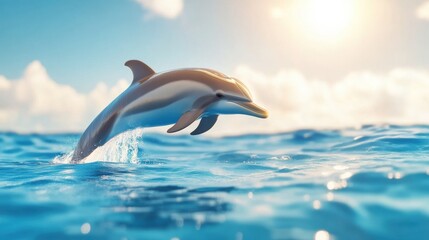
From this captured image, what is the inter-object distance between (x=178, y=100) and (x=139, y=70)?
1.37 m

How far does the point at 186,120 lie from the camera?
7.23m

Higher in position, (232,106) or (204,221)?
(232,106)

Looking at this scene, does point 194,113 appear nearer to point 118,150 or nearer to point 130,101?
point 130,101

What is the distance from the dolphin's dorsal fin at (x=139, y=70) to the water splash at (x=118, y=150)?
42.2 inches

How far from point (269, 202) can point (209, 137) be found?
60.4 ft

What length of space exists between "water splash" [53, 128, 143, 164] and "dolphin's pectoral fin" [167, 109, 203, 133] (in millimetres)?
1636

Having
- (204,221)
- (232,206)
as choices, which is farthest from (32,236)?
(232,206)

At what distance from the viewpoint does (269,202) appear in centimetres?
522

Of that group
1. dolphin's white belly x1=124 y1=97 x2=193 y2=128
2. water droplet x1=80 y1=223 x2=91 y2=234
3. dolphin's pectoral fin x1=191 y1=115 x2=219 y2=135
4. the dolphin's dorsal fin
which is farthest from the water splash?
water droplet x1=80 y1=223 x2=91 y2=234

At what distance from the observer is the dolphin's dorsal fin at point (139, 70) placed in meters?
8.39

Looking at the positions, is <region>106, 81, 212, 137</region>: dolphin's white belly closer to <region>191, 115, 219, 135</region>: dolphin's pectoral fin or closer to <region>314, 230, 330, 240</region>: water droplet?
<region>191, 115, 219, 135</region>: dolphin's pectoral fin

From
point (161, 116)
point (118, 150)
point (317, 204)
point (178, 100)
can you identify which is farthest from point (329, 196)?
point (118, 150)

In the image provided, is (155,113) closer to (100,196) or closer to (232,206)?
(100,196)

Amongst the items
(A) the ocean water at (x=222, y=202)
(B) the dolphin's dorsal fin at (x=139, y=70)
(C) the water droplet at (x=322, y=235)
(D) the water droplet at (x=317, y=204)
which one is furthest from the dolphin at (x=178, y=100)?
(C) the water droplet at (x=322, y=235)
